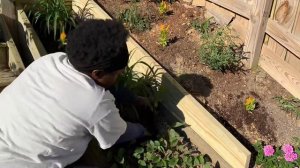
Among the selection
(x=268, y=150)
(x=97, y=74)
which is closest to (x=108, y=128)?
(x=97, y=74)

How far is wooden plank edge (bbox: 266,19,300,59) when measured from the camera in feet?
12.1

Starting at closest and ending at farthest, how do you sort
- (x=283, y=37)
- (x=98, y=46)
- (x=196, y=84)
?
(x=98, y=46)
(x=283, y=37)
(x=196, y=84)

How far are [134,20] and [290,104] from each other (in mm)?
1775

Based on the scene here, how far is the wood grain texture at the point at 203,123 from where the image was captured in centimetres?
314

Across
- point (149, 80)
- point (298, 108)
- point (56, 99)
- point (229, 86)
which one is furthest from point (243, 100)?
point (56, 99)

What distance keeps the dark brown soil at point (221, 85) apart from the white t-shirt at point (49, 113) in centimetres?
133

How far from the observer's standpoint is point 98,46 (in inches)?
93.9

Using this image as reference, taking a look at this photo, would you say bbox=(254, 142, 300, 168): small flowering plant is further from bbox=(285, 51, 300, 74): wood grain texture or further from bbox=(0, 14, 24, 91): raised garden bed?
bbox=(0, 14, 24, 91): raised garden bed

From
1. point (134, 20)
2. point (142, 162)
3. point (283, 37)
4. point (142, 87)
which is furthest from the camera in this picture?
point (134, 20)

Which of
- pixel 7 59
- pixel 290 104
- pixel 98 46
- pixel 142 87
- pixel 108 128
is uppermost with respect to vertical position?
pixel 98 46

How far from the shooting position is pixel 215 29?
180 inches

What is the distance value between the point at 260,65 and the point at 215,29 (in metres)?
0.64

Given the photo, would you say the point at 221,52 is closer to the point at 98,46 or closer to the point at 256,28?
the point at 256,28

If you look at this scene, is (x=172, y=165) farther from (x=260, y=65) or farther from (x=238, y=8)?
(x=238, y=8)
